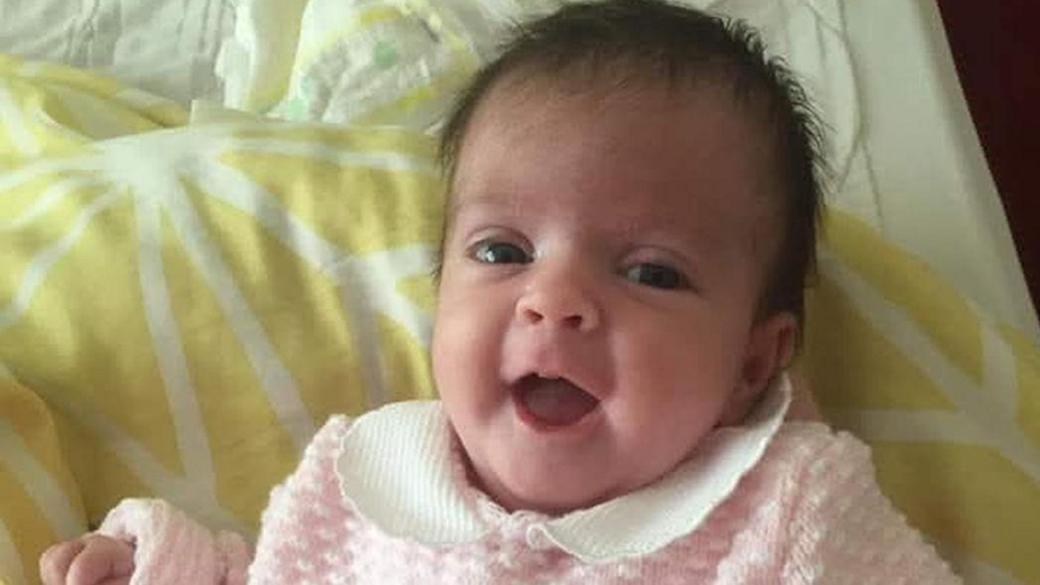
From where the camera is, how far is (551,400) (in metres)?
0.85

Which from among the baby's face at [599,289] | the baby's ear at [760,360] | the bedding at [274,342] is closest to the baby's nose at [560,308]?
the baby's face at [599,289]

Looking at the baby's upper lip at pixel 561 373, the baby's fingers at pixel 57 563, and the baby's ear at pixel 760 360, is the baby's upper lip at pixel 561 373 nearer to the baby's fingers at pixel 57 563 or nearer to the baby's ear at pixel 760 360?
the baby's ear at pixel 760 360

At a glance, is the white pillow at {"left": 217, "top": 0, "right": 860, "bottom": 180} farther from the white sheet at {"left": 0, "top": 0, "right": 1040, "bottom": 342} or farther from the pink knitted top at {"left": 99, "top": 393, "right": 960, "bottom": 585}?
the pink knitted top at {"left": 99, "top": 393, "right": 960, "bottom": 585}

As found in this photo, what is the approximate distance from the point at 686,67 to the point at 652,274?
0.11m

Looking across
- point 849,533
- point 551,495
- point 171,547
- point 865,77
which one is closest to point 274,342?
point 171,547

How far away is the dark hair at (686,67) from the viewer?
91 centimetres

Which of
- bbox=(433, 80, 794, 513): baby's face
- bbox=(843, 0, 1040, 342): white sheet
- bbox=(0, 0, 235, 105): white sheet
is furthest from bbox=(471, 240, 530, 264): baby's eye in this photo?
bbox=(0, 0, 235, 105): white sheet

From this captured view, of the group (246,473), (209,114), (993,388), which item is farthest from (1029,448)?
(209,114)

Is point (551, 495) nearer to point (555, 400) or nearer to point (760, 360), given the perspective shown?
point (555, 400)

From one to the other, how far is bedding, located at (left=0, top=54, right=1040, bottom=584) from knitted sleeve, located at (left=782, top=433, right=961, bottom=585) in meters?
0.11

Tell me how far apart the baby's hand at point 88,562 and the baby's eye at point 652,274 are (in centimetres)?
31

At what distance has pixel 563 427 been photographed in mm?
841

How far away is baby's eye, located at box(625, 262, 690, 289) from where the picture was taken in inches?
34.4

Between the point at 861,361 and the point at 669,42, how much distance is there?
0.25 m
